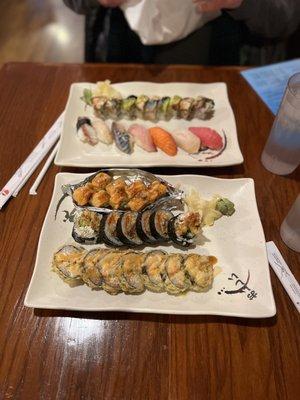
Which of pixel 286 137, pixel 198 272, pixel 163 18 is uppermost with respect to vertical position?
pixel 163 18

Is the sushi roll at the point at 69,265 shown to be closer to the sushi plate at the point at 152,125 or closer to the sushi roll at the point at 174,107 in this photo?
the sushi plate at the point at 152,125

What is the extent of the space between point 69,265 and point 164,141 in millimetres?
566

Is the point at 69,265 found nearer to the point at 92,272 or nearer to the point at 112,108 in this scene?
the point at 92,272

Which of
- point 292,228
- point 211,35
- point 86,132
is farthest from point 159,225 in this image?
point 211,35

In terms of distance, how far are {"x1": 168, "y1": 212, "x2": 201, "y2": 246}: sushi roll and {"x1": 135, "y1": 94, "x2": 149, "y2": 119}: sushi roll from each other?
1.77ft

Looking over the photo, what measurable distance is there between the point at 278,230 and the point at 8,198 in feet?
2.70

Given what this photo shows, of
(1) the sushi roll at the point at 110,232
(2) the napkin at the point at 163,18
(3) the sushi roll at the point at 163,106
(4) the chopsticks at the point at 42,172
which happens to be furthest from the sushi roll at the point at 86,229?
(2) the napkin at the point at 163,18

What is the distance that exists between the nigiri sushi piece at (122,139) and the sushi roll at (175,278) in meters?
0.49

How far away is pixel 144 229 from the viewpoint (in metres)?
1.00

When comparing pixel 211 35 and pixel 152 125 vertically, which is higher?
pixel 211 35

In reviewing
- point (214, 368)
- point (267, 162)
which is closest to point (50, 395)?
point (214, 368)

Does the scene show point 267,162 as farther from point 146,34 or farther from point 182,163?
point 146,34

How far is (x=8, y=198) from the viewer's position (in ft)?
3.73

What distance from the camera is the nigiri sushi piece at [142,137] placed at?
1271 millimetres
